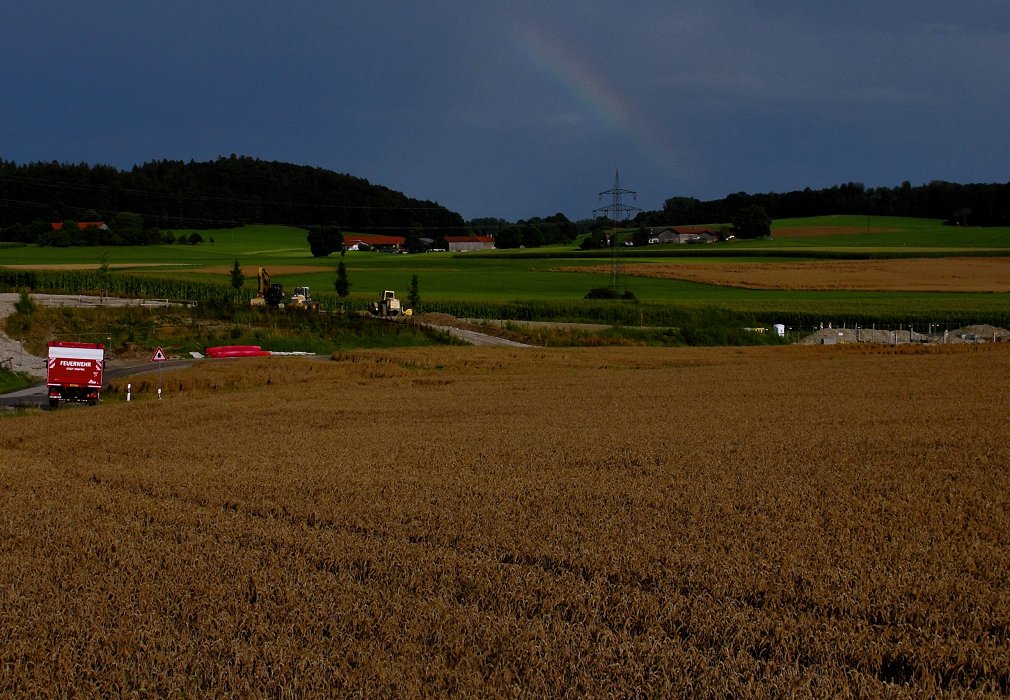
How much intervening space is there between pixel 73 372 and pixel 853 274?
80.1 m

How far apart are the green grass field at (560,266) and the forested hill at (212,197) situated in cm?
717

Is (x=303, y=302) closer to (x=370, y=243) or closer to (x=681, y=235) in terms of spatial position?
(x=370, y=243)

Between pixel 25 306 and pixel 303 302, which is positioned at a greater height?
pixel 25 306

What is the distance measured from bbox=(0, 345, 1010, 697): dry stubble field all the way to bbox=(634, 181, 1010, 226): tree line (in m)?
140

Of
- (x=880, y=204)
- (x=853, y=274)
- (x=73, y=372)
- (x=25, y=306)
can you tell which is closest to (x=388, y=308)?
(x=25, y=306)

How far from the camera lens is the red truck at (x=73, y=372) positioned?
Result: 33.3m

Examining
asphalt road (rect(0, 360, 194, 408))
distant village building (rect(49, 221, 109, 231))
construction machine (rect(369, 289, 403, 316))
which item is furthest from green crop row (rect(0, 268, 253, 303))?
distant village building (rect(49, 221, 109, 231))

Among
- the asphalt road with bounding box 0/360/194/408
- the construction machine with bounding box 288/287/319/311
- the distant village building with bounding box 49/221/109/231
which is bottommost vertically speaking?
the asphalt road with bounding box 0/360/194/408

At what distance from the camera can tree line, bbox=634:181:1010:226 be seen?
148 metres

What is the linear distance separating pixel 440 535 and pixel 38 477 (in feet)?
30.4

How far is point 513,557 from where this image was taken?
11.6m

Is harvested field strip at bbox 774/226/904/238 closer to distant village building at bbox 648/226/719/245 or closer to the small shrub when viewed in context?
distant village building at bbox 648/226/719/245

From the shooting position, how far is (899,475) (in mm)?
16531

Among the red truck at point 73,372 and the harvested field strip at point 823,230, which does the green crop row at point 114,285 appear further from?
the harvested field strip at point 823,230
